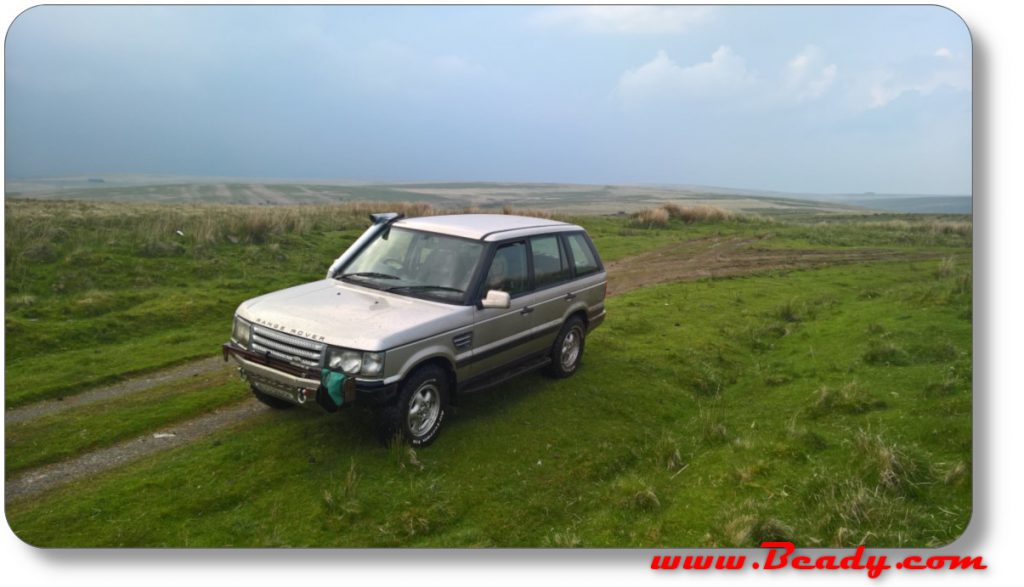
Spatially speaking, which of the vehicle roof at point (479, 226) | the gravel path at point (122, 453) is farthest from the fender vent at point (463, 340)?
the gravel path at point (122, 453)

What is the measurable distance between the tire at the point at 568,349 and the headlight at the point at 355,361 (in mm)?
3285

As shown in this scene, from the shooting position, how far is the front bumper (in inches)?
241

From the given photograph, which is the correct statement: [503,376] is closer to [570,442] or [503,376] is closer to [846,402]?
[570,442]

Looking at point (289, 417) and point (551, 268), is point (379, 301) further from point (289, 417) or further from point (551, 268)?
point (551, 268)

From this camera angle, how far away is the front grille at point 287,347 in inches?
246

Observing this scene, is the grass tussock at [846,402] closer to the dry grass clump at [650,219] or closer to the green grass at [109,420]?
the green grass at [109,420]

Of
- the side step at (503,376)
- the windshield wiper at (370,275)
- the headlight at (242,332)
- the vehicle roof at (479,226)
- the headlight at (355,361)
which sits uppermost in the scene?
the vehicle roof at (479,226)

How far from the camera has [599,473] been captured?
6.73 metres

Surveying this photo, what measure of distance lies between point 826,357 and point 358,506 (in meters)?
7.83

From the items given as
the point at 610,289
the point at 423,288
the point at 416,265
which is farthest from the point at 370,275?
the point at 610,289

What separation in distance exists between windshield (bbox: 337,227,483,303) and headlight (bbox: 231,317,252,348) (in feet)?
4.37

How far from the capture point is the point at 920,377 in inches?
336

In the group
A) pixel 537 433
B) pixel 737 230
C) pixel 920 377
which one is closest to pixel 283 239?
pixel 537 433

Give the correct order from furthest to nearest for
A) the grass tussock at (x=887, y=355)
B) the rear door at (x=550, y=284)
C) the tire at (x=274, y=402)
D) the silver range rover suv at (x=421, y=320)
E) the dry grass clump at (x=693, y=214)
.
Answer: the dry grass clump at (x=693, y=214)
the grass tussock at (x=887, y=355)
the rear door at (x=550, y=284)
the tire at (x=274, y=402)
the silver range rover suv at (x=421, y=320)
